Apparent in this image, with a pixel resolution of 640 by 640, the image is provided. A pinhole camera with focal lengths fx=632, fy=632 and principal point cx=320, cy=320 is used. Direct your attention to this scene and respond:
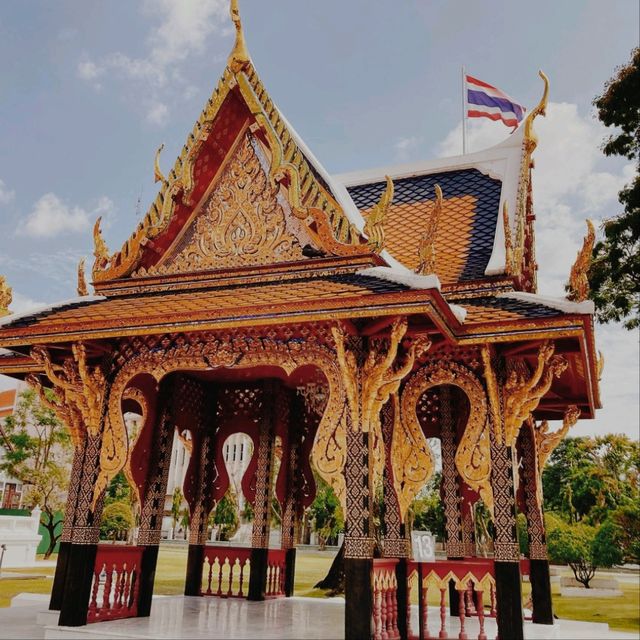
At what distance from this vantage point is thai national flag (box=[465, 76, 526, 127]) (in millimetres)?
10438

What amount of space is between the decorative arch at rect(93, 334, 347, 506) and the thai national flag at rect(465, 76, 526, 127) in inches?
265

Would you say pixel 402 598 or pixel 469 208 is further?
pixel 469 208

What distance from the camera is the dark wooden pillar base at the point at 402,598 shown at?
5637 millimetres

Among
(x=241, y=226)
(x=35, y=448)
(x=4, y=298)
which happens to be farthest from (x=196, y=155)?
(x=35, y=448)

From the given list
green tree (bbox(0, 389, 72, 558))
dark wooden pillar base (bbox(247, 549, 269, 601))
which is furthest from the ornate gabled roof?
green tree (bbox(0, 389, 72, 558))

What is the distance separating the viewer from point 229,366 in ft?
19.6

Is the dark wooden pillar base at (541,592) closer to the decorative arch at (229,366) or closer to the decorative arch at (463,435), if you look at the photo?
the decorative arch at (463,435)

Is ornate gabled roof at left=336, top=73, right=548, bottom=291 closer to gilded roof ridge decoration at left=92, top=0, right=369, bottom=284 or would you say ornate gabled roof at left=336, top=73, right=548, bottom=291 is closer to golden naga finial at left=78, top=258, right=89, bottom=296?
gilded roof ridge decoration at left=92, top=0, right=369, bottom=284

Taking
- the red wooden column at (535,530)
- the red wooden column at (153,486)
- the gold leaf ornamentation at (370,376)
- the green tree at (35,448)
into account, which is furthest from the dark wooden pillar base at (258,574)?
the green tree at (35,448)

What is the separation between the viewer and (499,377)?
607cm

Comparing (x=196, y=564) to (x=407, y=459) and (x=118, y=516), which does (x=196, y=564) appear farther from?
(x=118, y=516)

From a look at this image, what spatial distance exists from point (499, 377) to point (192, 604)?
184 inches

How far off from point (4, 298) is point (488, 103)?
8.01 m

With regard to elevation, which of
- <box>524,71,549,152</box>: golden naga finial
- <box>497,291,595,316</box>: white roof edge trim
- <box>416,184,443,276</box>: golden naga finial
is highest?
<box>524,71,549,152</box>: golden naga finial
